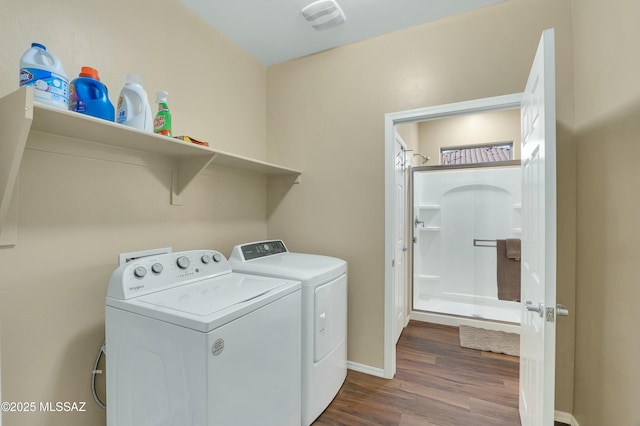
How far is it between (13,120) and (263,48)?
5.84ft

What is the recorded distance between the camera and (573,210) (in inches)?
60.3

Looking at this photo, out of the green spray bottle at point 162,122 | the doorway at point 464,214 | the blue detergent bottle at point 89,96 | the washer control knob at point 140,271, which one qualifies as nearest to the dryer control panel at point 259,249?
the washer control knob at point 140,271

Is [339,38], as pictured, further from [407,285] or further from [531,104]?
[407,285]

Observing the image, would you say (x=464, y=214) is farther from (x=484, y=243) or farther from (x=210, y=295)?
(x=210, y=295)

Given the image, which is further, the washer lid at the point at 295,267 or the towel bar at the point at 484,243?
the towel bar at the point at 484,243

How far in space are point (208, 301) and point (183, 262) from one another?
402 mm

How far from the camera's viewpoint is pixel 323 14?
1775mm

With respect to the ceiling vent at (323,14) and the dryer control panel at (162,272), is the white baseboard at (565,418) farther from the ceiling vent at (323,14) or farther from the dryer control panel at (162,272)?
the ceiling vent at (323,14)

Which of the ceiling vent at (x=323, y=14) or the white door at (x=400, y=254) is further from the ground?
the ceiling vent at (x=323, y=14)

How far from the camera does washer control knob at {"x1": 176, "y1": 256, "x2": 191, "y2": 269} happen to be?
1.36 metres

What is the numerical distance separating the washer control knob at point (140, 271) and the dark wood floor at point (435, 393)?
50.4 inches

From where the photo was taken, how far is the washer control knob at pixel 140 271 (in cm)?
118

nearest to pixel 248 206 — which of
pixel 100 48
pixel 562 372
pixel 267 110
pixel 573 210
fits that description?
pixel 267 110

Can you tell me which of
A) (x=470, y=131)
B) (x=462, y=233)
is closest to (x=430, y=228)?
(x=462, y=233)
